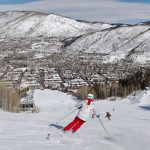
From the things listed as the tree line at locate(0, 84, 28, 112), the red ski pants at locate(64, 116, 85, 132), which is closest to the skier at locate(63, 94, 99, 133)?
the red ski pants at locate(64, 116, 85, 132)

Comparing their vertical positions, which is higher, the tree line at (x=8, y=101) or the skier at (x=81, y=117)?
the skier at (x=81, y=117)

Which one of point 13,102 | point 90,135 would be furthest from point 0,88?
point 90,135

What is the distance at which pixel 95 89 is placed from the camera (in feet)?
210

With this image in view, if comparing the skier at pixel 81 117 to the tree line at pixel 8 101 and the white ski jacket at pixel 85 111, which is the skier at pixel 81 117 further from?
the tree line at pixel 8 101

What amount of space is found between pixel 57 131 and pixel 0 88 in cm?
1770

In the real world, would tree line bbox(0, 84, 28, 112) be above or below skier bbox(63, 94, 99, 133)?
below

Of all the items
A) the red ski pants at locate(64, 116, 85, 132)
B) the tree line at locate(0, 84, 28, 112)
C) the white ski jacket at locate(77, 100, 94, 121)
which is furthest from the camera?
the tree line at locate(0, 84, 28, 112)

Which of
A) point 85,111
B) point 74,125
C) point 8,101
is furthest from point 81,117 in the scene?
point 8,101

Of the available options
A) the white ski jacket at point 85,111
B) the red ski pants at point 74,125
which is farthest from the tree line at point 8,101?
the red ski pants at point 74,125

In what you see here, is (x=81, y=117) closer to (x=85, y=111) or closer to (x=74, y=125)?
(x=85, y=111)

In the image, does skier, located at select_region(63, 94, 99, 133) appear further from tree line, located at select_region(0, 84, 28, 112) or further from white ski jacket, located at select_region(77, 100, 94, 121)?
tree line, located at select_region(0, 84, 28, 112)

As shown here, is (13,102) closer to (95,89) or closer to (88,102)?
(88,102)

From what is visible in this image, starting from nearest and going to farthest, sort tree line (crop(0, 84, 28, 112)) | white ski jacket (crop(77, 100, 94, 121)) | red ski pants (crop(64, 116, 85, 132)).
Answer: red ski pants (crop(64, 116, 85, 132)) < white ski jacket (crop(77, 100, 94, 121)) < tree line (crop(0, 84, 28, 112))

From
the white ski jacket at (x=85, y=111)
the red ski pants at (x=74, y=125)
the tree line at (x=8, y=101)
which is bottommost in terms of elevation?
the tree line at (x=8, y=101)
